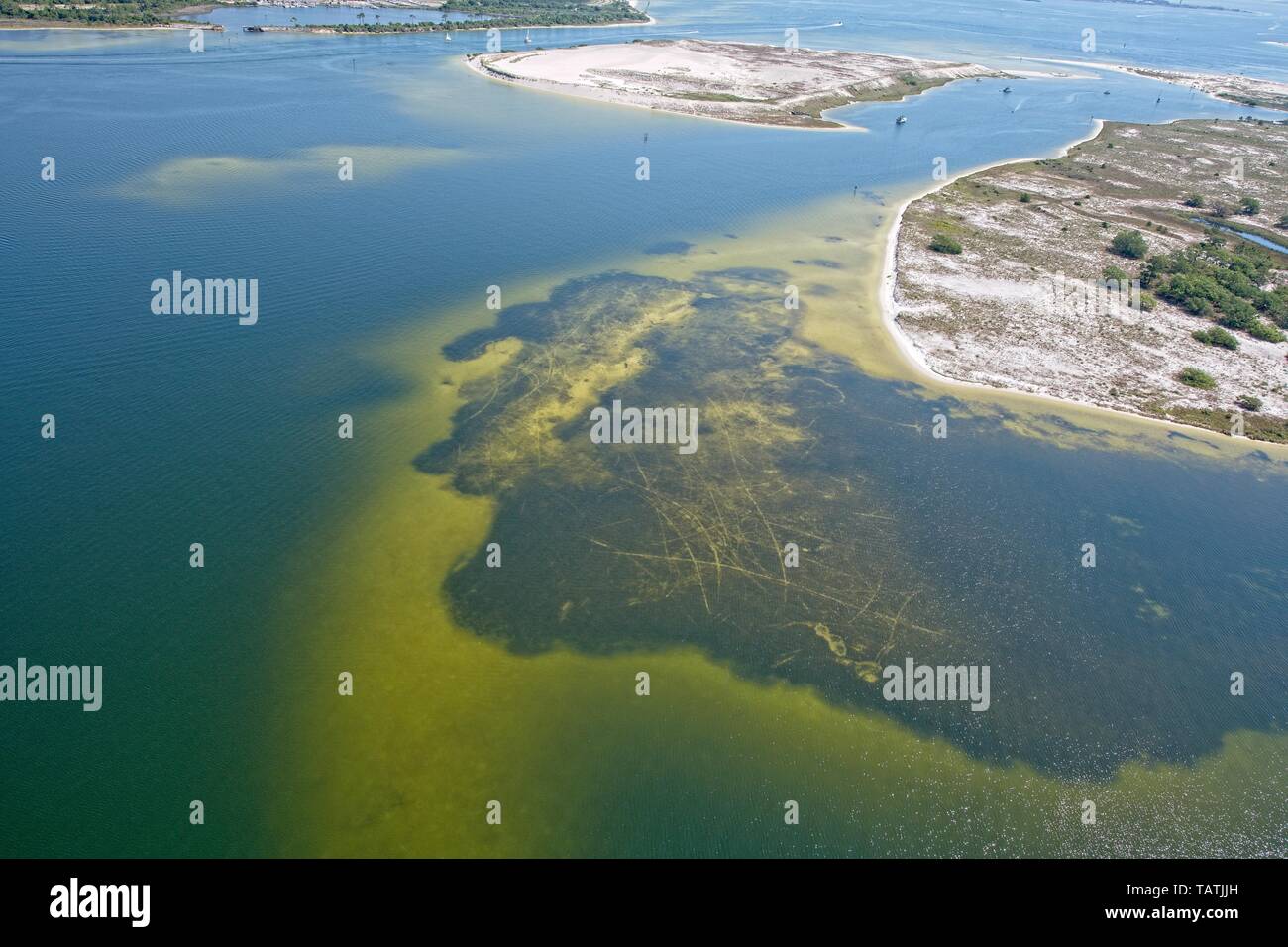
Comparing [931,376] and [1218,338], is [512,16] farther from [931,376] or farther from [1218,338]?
[1218,338]

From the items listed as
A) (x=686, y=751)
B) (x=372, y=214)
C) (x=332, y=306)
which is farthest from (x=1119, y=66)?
(x=686, y=751)

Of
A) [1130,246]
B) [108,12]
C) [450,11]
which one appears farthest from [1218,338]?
[450,11]

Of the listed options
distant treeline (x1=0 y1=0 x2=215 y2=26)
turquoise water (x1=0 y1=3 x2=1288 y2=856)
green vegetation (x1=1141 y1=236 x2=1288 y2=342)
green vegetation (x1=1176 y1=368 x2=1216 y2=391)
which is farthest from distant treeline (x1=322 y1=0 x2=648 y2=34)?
green vegetation (x1=1176 y1=368 x2=1216 y2=391)

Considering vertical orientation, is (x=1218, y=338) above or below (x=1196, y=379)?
above

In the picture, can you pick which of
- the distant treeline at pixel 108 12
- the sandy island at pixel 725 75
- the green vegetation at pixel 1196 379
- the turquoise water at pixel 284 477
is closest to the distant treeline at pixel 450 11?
the distant treeline at pixel 108 12

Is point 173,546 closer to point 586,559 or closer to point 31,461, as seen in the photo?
point 31,461
